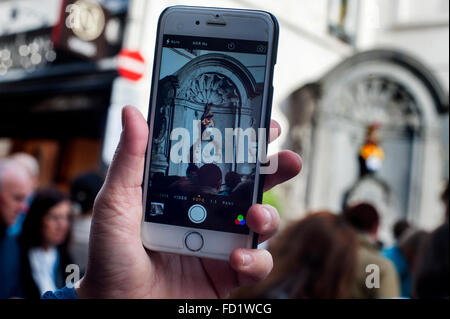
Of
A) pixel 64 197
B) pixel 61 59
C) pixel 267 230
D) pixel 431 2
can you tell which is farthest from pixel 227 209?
pixel 61 59

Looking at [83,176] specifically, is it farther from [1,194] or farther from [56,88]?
[56,88]

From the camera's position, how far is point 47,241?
0.84 m

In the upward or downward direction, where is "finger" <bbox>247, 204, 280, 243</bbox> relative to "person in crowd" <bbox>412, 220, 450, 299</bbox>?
upward

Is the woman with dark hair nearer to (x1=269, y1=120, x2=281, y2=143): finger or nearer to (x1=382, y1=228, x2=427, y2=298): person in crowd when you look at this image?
(x1=269, y1=120, x2=281, y2=143): finger

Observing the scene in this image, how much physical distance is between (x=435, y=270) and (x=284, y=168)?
0.50m

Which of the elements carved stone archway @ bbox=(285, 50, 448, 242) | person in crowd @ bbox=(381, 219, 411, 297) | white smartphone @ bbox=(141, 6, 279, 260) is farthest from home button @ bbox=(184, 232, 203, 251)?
carved stone archway @ bbox=(285, 50, 448, 242)

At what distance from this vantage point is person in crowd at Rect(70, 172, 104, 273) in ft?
2.13

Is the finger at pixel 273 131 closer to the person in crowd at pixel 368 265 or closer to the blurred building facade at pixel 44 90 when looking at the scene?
the person in crowd at pixel 368 265

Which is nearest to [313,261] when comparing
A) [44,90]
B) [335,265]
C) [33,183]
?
[335,265]

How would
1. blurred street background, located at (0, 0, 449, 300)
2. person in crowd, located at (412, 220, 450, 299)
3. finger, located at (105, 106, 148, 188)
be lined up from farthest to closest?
blurred street background, located at (0, 0, 449, 300), person in crowd, located at (412, 220, 450, 299), finger, located at (105, 106, 148, 188)

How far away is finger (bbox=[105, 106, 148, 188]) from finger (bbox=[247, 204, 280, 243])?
12 centimetres

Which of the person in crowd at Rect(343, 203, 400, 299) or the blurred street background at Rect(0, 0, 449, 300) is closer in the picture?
the person in crowd at Rect(343, 203, 400, 299)

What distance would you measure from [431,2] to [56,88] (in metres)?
3.81

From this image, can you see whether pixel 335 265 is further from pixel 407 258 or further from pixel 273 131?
pixel 407 258
